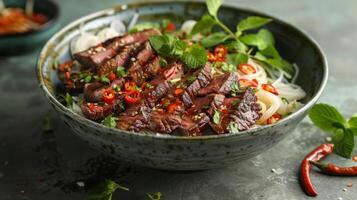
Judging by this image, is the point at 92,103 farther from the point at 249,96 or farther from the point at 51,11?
the point at 51,11

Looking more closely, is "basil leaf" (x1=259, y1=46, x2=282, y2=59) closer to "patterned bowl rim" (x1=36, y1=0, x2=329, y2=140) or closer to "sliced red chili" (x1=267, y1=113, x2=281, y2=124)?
"patterned bowl rim" (x1=36, y1=0, x2=329, y2=140)

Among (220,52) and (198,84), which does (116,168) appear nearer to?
(198,84)

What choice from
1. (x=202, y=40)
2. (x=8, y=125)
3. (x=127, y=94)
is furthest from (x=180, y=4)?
(x=8, y=125)

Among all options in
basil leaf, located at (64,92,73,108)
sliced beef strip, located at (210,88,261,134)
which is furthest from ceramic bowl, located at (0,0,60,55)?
sliced beef strip, located at (210,88,261,134)

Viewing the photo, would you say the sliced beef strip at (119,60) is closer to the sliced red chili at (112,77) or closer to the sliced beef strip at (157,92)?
the sliced red chili at (112,77)

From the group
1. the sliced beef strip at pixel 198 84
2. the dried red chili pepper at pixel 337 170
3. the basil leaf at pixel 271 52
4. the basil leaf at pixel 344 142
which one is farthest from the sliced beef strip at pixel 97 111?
the basil leaf at pixel 344 142
